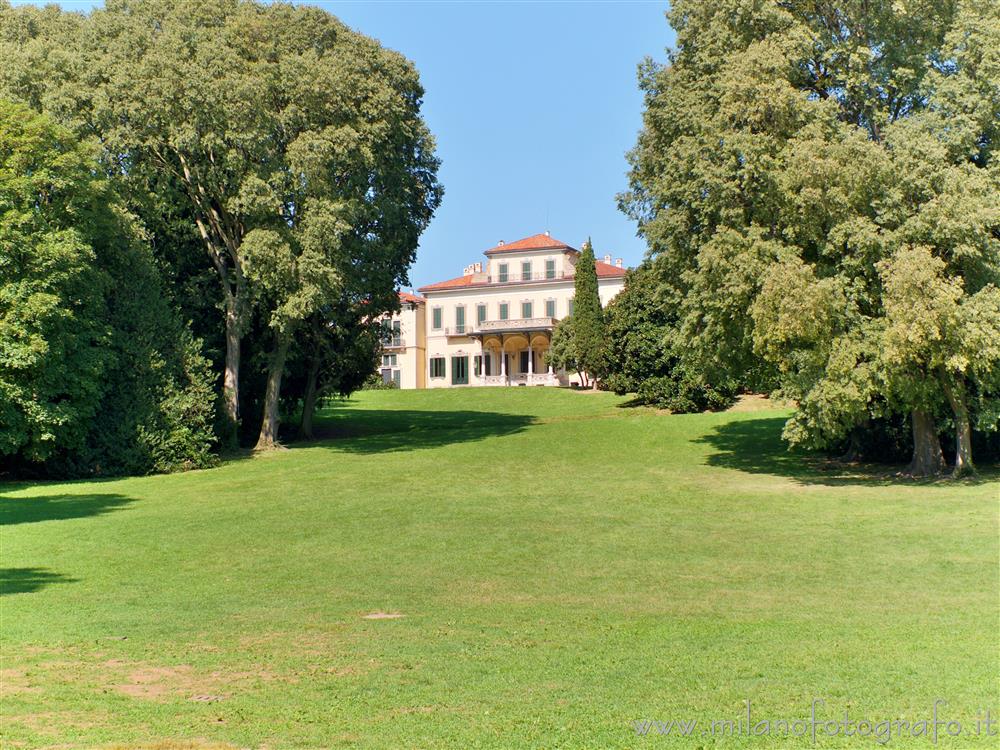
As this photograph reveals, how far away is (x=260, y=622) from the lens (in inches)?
484

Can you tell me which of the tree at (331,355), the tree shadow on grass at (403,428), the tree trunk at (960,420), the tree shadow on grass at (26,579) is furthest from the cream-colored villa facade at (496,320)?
the tree shadow on grass at (26,579)

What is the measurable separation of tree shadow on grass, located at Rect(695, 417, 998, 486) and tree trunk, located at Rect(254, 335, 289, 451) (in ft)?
61.0

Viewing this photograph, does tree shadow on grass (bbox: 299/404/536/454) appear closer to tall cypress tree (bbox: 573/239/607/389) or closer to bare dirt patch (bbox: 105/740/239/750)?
tall cypress tree (bbox: 573/239/607/389)

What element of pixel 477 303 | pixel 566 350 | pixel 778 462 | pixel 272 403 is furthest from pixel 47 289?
pixel 477 303

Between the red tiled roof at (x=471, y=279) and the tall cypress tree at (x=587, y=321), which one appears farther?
the red tiled roof at (x=471, y=279)

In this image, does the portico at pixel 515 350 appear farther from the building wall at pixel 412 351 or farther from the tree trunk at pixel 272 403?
the tree trunk at pixel 272 403

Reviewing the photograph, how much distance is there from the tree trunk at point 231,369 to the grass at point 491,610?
9781 mm

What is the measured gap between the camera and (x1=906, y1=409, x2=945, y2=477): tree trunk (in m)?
29.4

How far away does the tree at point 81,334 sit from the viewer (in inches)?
1190

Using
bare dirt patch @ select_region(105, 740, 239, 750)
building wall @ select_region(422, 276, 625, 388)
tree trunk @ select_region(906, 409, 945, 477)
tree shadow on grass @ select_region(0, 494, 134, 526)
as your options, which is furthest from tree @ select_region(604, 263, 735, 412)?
bare dirt patch @ select_region(105, 740, 239, 750)

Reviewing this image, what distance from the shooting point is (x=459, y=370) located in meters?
91.1

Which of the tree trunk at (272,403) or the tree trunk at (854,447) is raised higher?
the tree trunk at (272,403)

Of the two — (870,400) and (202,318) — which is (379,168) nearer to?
(202,318)

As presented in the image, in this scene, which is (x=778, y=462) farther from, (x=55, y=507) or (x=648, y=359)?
(x=55, y=507)
